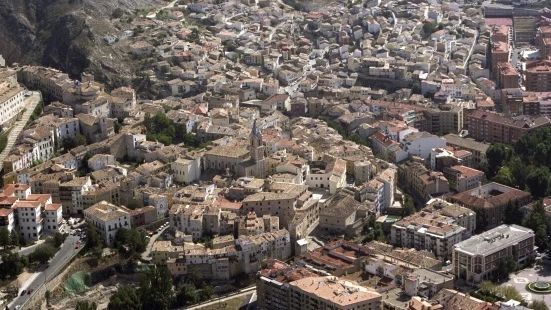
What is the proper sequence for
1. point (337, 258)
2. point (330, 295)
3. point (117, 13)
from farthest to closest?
point (117, 13) → point (337, 258) → point (330, 295)

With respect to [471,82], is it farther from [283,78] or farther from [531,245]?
[531,245]

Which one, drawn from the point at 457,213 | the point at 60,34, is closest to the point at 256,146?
the point at 457,213

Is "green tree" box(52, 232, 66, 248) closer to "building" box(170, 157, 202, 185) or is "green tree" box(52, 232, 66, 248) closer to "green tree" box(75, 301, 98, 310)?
"green tree" box(75, 301, 98, 310)

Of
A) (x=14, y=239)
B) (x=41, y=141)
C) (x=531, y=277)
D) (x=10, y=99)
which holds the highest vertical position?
(x=10, y=99)

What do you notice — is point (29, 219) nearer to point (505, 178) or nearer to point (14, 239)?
point (14, 239)

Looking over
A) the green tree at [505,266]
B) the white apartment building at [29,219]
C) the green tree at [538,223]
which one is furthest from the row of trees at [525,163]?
the white apartment building at [29,219]

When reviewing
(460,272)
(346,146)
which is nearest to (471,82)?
(346,146)
